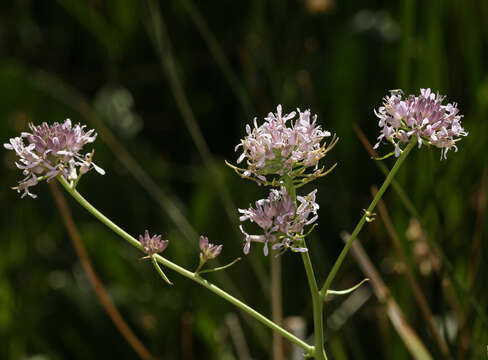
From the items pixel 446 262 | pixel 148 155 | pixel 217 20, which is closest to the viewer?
pixel 446 262

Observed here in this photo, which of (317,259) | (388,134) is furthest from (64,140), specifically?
(317,259)

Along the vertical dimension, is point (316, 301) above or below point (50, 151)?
below

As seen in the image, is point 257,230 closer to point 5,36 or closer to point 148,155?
point 148,155

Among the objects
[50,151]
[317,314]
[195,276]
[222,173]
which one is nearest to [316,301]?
[317,314]

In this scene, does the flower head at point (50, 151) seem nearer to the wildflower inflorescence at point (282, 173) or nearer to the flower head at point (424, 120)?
the wildflower inflorescence at point (282, 173)

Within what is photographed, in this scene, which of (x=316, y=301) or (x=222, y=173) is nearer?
(x=316, y=301)

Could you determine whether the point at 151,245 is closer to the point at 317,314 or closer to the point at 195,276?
the point at 195,276

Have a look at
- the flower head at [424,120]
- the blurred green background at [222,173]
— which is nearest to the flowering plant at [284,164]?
the flower head at [424,120]

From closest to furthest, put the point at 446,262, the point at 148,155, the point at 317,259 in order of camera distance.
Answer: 1. the point at 446,262
2. the point at 317,259
3. the point at 148,155
